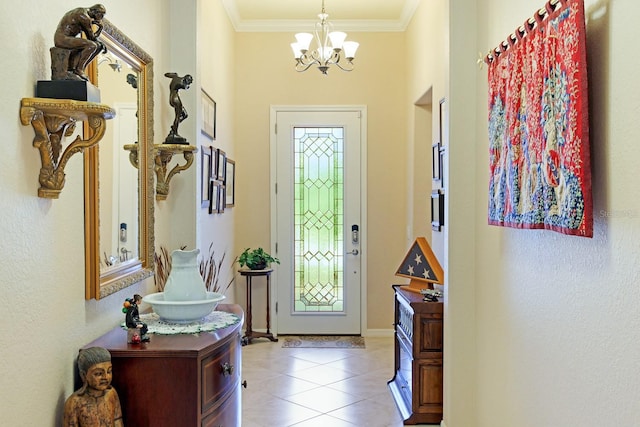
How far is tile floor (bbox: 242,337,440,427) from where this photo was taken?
11.4ft

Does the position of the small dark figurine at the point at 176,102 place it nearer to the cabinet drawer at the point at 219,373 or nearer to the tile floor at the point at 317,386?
the cabinet drawer at the point at 219,373

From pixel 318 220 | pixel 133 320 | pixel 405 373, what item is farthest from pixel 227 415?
pixel 318 220

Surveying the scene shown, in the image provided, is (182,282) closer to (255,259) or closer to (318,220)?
(255,259)

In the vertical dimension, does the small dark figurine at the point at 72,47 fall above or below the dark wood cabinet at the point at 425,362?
above

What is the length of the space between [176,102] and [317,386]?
2330mm

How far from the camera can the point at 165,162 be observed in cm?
280

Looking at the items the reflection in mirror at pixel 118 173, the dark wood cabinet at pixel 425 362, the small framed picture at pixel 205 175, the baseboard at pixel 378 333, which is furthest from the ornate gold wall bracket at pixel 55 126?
the baseboard at pixel 378 333

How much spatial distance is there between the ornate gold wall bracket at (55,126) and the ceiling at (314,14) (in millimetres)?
3430

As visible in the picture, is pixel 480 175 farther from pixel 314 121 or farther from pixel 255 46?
pixel 255 46

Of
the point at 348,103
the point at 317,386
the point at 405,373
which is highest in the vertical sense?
the point at 348,103

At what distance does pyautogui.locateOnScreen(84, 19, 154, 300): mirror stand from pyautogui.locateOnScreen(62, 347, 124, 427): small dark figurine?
0.29 metres

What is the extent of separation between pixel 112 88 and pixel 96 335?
0.93 metres

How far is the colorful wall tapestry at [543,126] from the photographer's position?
1.65 m

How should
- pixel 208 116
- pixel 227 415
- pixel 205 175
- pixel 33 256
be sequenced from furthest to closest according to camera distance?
pixel 208 116 < pixel 205 175 < pixel 227 415 < pixel 33 256
